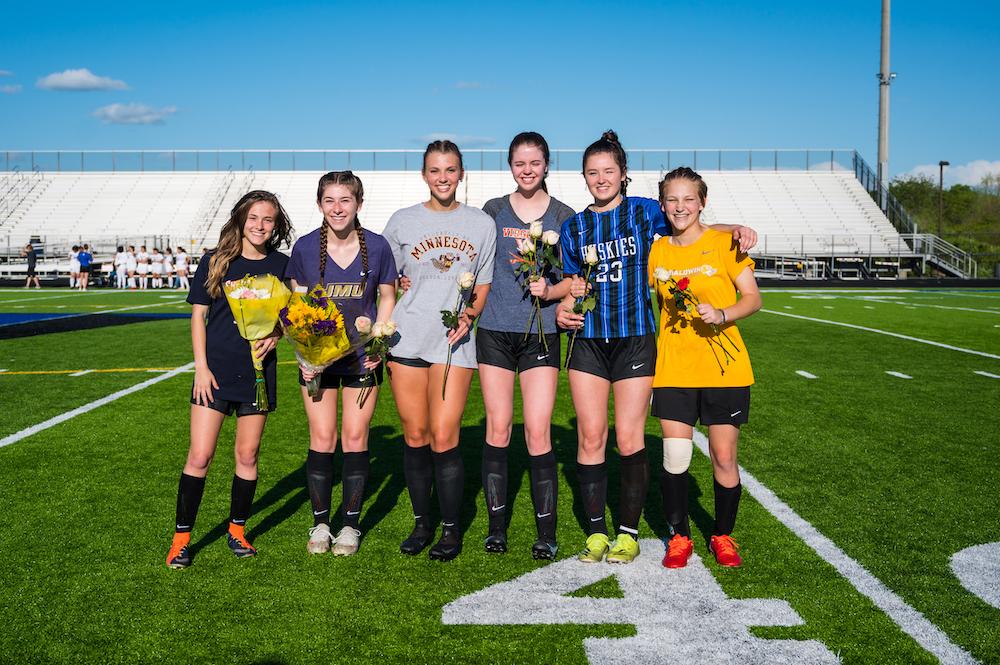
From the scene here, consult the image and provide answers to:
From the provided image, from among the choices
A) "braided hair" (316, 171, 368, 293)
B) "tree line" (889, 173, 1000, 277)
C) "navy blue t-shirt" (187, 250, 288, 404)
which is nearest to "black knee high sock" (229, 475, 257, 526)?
"navy blue t-shirt" (187, 250, 288, 404)

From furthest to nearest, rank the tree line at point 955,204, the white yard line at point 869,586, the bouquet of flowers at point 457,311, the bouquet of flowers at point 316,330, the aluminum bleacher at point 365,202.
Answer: the tree line at point 955,204, the aluminum bleacher at point 365,202, the bouquet of flowers at point 457,311, the bouquet of flowers at point 316,330, the white yard line at point 869,586

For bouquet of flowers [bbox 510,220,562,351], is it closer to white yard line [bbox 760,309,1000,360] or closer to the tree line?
white yard line [bbox 760,309,1000,360]

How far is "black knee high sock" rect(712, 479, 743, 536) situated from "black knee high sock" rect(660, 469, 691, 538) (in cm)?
16

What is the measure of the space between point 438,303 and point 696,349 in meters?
1.20

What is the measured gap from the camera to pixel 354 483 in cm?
379

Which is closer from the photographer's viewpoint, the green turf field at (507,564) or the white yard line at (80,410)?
the green turf field at (507,564)

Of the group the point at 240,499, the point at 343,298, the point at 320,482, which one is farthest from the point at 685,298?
the point at 240,499

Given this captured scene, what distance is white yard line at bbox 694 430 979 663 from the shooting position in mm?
2754

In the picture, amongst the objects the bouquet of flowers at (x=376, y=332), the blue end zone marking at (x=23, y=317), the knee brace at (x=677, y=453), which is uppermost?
the bouquet of flowers at (x=376, y=332)

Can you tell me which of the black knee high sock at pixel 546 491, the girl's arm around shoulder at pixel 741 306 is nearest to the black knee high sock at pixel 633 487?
the black knee high sock at pixel 546 491

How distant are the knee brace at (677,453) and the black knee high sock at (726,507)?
22 cm

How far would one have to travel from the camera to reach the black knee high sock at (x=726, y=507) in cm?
360

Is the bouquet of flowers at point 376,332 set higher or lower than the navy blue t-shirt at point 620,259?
lower

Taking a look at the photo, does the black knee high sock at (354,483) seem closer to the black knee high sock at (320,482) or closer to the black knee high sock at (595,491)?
the black knee high sock at (320,482)
